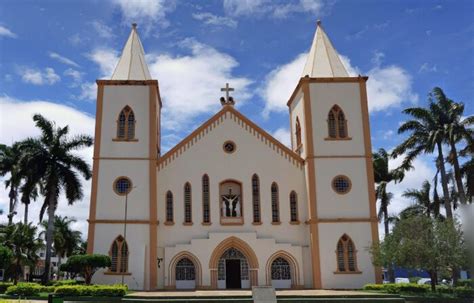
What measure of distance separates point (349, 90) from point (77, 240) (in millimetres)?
43298

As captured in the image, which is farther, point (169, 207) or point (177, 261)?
point (169, 207)

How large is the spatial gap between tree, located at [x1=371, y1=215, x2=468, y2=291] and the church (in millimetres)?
3717

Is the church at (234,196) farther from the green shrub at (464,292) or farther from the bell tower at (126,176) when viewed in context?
the green shrub at (464,292)

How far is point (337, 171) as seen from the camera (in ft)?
111

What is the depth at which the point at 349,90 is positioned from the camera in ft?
116

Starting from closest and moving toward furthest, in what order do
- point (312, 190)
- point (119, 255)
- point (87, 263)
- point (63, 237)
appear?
point (87, 263) → point (119, 255) → point (312, 190) → point (63, 237)

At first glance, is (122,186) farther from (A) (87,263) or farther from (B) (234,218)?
(B) (234,218)

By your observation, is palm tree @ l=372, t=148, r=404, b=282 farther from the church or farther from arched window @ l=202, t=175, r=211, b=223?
arched window @ l=202, t=175, r=211, b=223

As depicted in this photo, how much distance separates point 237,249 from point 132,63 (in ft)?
47.7

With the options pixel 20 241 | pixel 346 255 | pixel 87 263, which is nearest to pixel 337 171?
pixel 346 255

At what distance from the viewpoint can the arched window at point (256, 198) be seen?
33.6 meters

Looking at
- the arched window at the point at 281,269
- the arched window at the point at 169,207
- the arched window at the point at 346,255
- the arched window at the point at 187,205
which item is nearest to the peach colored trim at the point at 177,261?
the arched window at the point at 187,205

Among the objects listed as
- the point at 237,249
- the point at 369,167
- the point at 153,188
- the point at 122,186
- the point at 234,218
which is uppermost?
the point at 369,167

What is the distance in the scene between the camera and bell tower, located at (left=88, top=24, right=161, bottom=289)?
31.9 meters
